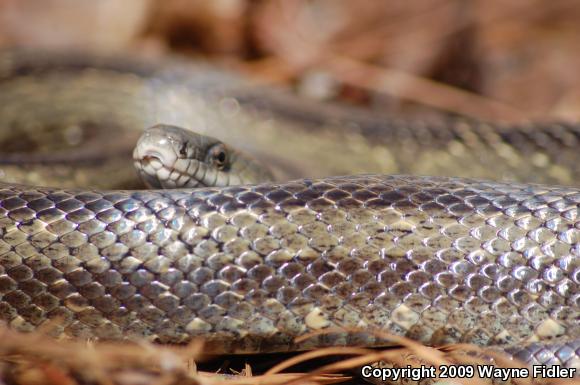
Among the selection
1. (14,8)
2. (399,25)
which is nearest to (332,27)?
(399,25)

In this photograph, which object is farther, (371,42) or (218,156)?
(371,42)

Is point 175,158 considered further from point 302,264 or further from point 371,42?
point 371,42

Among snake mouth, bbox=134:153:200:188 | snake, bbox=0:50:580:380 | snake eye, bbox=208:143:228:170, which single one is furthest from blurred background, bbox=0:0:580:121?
snake, bbox=0:50:580:380

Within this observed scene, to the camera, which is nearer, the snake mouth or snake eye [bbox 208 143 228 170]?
the snake mouth

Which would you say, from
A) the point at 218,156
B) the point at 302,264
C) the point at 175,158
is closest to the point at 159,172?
the point at 175,158

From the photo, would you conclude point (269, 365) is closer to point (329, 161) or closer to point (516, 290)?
point (516, 290)

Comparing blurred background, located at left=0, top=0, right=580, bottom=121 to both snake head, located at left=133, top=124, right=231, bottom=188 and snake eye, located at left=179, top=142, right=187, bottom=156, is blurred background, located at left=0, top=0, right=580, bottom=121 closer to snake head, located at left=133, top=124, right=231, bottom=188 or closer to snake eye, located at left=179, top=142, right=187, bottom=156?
snake head, located at left=133, top=124, right=231, bottom=188
